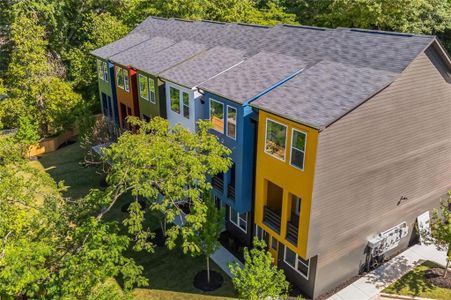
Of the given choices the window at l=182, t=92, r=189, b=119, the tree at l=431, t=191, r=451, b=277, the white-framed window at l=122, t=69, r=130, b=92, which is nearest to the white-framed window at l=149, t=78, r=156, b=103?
the white-framed window at l=122, t=69, r=130, b=92

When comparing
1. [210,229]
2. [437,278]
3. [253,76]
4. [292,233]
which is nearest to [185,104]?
[253,76]

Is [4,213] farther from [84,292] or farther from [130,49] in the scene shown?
[130,49]

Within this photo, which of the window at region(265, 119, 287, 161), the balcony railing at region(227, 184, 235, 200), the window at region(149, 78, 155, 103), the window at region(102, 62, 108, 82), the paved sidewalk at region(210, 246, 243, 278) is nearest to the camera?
the window at region(265, 119, 287, 161)

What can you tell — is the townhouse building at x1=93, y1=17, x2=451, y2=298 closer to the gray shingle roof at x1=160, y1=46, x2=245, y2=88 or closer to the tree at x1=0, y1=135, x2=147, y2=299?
the gray shingle roof at x1=160, y1=46, x2=245, y2=88

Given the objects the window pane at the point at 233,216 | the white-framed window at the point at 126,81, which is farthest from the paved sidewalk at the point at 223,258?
the white-framed window at the point at 126,81

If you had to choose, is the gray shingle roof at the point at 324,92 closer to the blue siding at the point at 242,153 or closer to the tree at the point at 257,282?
the blue siding at the point at 242,153

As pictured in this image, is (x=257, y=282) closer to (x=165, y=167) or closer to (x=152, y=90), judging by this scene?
(x=165, y=167)

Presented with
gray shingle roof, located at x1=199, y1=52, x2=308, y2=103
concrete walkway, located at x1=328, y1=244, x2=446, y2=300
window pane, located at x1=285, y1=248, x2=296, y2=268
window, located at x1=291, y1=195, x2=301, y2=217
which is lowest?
concrete walkway, located at x1=328, y1=244, x2=446, y2=300
